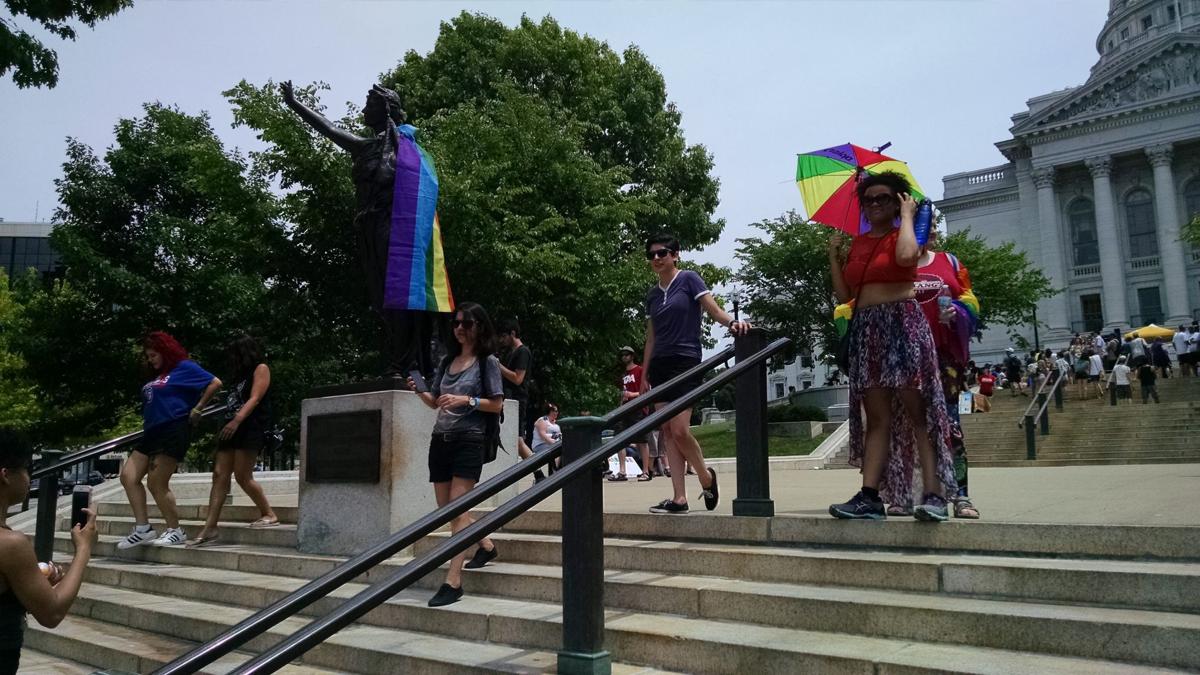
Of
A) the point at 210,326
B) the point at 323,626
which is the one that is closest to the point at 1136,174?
the point at 210,326

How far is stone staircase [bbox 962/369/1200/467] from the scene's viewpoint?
18.6 metres

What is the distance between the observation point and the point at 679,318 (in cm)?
612

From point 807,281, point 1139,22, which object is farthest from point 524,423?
point 1139,22

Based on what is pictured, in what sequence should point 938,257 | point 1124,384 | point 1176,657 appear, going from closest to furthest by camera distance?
point 1176,657 → point 938,257 → point 1124,384

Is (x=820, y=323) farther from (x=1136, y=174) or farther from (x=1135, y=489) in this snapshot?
(x=1135, y=489)

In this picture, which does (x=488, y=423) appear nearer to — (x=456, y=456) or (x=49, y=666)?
(x=456, y=456)

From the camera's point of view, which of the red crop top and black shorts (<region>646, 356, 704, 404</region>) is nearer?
the red crop top

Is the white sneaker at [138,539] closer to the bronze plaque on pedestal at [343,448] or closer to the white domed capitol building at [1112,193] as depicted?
the bronze plaque on pedestal at [343,448]

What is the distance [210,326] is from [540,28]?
13423 millimetres

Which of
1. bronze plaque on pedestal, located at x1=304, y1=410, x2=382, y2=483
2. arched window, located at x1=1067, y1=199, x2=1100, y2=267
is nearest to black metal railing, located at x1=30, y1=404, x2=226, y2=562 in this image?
bronze plaque on pedestal, located at x1=304, y1=410, x2=382, y2=483

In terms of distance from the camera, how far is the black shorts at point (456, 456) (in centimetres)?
540

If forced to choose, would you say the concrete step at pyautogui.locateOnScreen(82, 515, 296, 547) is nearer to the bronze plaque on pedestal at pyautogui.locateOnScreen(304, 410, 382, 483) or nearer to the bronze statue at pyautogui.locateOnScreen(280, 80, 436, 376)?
the bronze plaque on pedestal at pyautogui.locateOnScreen(304, 410, 382, 483)

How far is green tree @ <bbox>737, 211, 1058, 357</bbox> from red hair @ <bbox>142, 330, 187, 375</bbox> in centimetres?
3344

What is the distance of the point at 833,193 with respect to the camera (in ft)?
18.6
